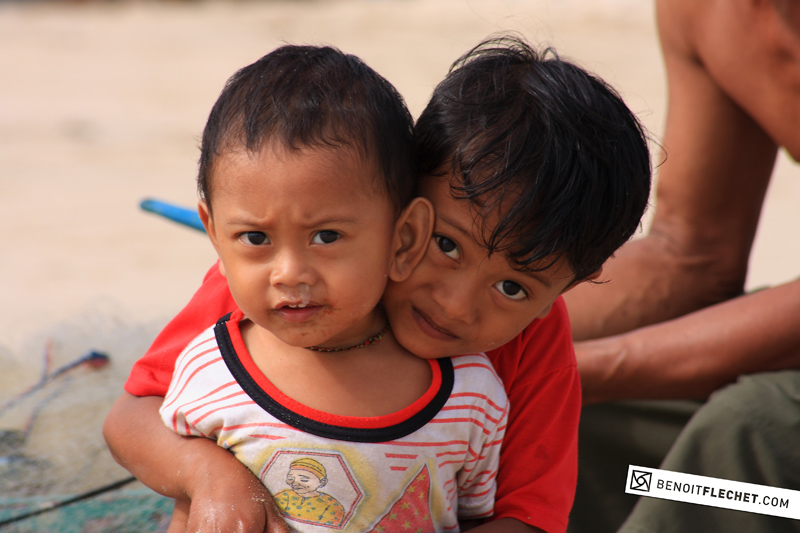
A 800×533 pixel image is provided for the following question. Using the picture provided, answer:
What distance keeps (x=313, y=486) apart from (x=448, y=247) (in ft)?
1.35

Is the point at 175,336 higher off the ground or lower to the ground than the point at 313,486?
higher

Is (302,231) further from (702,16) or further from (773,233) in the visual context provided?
(773,233)

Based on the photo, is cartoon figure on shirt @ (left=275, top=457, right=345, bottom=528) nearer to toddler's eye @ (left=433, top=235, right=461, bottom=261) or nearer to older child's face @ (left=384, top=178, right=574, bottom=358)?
older child's face @ (left=384, top=178, right=574, bottom=358)

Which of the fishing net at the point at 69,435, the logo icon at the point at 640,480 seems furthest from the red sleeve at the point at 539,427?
the fishing net at the point at 69,435

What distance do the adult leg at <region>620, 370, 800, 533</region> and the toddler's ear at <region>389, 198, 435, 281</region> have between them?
0.80 metres

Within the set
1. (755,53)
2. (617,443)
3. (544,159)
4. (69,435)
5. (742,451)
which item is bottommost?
(69,435)

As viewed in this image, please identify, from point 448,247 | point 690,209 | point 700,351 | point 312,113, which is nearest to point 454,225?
point 448,247

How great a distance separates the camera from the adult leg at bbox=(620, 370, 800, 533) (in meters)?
1.60

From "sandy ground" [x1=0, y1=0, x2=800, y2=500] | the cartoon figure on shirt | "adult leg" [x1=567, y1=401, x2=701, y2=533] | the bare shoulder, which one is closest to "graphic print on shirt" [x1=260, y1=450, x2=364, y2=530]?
the cartoon figure on shirt

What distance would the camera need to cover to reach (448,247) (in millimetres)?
1179

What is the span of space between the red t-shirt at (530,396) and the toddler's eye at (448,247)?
232 millimetres

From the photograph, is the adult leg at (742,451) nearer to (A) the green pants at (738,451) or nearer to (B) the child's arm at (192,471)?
(A) the green pants at (738,451)

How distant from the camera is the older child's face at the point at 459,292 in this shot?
116 centimetres

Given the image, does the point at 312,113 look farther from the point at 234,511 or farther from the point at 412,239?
the point at 234,511
